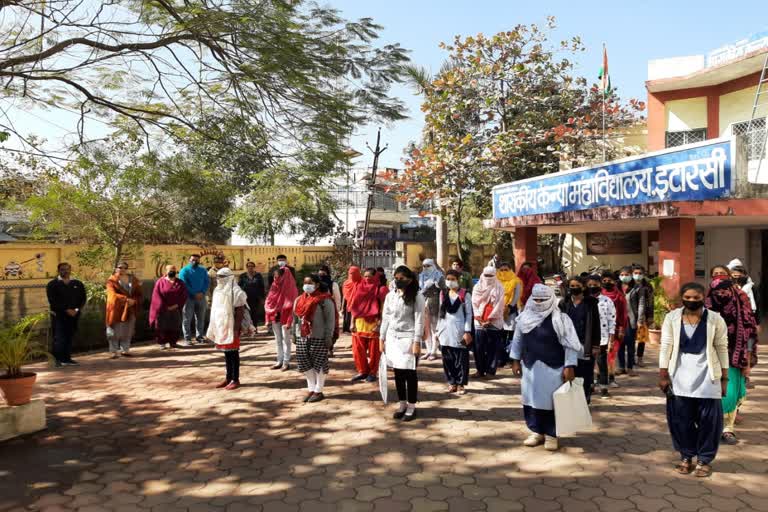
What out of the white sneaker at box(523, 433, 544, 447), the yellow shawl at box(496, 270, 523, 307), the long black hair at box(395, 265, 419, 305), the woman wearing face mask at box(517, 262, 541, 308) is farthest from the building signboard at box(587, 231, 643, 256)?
the white sneaker at box(523, 433, 544, 447)

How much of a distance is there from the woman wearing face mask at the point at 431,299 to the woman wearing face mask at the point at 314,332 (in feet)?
7.01

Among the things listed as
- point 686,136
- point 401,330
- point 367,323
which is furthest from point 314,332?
point 686,136

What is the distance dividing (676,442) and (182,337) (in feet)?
32.6

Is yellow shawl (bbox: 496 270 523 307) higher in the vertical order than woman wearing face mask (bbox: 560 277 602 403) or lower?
higher

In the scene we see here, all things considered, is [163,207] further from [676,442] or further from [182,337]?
[676,442]

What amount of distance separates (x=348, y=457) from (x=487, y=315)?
131 inches

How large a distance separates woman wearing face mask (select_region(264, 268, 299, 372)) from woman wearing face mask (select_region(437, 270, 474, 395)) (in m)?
2.32

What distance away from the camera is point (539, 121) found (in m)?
17.1

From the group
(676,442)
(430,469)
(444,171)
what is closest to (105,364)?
(430,469)

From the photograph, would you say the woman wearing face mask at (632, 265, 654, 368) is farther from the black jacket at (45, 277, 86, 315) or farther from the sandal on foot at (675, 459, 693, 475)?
the black jacket at (45, 277, 86, 315)

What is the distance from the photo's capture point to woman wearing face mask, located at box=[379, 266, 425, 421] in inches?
229

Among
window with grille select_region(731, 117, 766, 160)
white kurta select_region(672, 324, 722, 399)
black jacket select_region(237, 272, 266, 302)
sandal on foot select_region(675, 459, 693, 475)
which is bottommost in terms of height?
sandal on foot select_region(675, 459, 693, 475)

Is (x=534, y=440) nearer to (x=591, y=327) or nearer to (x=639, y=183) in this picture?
(x=591, y=327)

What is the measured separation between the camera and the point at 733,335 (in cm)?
492
